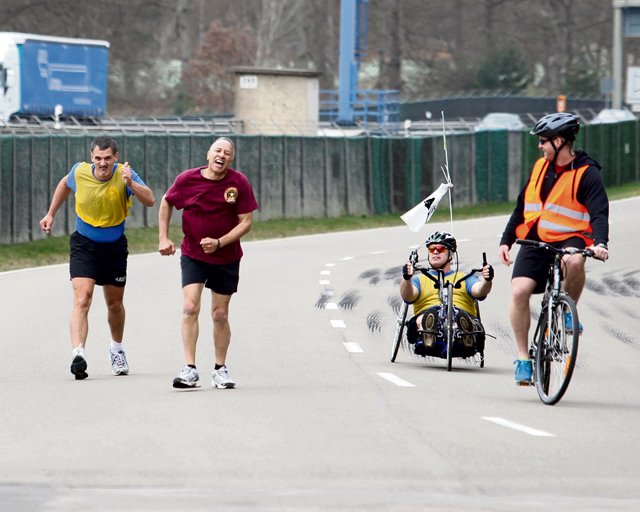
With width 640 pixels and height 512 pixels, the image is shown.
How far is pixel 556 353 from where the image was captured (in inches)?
301

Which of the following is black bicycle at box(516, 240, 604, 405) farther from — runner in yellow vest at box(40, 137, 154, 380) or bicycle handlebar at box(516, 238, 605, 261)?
runner in yellow vest at box(40, 137, 154, 380)

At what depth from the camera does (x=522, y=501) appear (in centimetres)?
523

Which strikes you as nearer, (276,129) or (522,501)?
(522,501)

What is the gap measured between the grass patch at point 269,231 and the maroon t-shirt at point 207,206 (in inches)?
480

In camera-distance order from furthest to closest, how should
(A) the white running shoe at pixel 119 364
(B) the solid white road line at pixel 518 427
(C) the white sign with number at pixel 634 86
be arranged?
(C) the white sign with number at pixel 634 86
(A) the white running shoe at pixel 119 364
(B) the solid white road line at pixel 518 427

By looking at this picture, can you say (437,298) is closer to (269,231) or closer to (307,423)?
(307,423)

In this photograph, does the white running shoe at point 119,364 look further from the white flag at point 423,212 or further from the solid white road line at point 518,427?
the solid white road line at point 518,427

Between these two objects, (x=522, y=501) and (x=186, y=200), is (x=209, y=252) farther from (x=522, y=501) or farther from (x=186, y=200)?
(x=522, y=501)

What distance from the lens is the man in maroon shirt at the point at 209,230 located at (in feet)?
27.7

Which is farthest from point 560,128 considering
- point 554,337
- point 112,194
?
point 112,194

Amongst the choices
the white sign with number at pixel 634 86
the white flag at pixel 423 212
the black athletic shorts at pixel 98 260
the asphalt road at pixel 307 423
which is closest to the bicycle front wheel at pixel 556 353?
the asphalt road at pixel 307 423

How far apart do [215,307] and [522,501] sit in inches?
149

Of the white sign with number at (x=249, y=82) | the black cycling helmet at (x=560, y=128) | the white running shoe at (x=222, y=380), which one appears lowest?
the white running shoe at (x=222, y=380)

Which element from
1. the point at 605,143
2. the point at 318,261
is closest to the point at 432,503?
the point at 318,261
